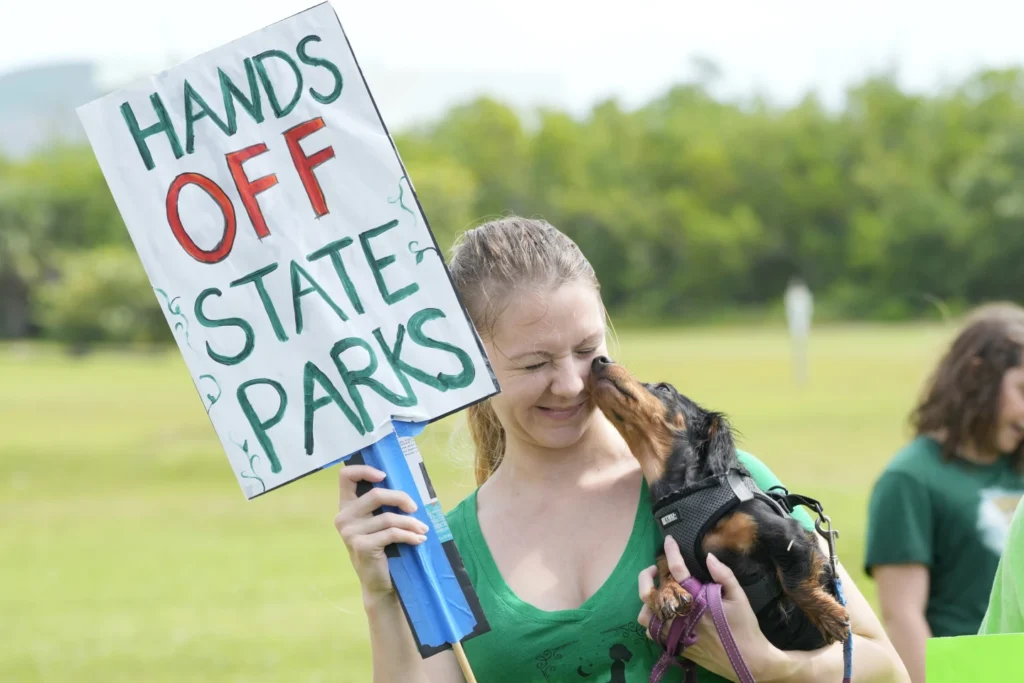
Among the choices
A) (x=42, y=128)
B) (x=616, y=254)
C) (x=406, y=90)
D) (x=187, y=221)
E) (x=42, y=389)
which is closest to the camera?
(x=187, y=221)

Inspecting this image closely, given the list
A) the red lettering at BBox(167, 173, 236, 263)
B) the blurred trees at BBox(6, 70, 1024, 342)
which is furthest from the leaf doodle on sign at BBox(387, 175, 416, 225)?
the blurred trees at BBox(6, 70, 1024, 342)

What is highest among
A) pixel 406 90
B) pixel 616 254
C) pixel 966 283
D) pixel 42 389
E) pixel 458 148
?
pixel 406 90

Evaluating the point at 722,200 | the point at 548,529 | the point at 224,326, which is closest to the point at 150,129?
the point at 224,326

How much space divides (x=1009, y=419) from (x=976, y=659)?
2.65 meters

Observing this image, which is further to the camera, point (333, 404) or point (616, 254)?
point (616, 254)

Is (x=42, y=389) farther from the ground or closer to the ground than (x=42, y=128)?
closer to the ground

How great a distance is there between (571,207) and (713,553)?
8740 cm

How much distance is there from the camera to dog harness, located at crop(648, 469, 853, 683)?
2.43m

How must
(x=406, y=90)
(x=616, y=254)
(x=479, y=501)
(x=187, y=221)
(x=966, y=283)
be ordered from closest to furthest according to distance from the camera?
(x=187, y=221), (x=479, y=501), (x=966, y=283), (x=616, y=254), (x=406, y=90)

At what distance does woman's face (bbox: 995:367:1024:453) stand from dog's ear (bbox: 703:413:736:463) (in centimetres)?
225

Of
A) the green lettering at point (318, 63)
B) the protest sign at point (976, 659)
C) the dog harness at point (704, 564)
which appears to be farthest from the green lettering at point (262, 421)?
the protest sign at point (976, 659)

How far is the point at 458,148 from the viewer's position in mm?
93562

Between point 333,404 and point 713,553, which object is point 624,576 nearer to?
point 713,553

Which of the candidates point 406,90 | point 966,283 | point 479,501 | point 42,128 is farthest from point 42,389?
point 406,90
